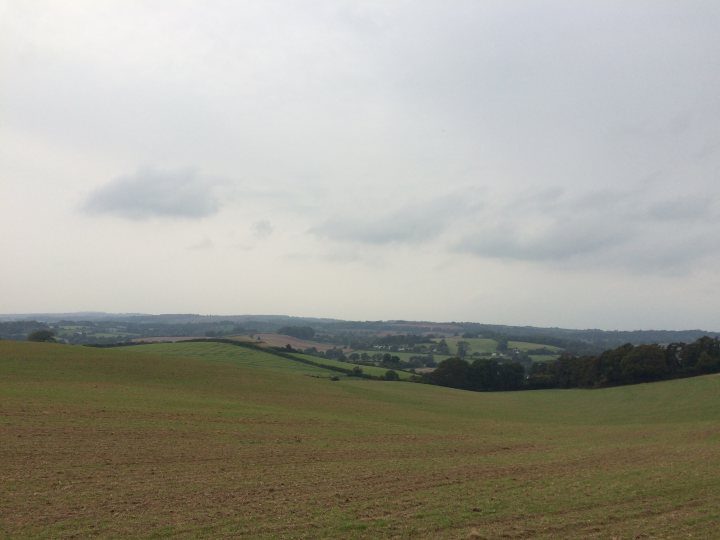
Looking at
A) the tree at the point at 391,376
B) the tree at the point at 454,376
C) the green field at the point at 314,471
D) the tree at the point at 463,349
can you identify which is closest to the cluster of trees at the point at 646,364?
the tree at the point at 454,376

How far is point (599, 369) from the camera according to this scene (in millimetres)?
90750

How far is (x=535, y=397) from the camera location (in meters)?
84.7

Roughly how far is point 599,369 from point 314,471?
3220 inches

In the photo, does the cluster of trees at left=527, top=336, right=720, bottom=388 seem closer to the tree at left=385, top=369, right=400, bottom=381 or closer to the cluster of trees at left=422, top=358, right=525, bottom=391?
the cluster of trees at left=422, top=358, right=525, bottom=391

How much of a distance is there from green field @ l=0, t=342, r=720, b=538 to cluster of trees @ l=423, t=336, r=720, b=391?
136 feet

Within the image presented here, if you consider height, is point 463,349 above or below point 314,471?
below

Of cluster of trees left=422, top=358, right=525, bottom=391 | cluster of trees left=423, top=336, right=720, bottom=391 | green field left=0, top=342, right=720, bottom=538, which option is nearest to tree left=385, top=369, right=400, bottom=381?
cluster of trees left=422, top=358, right=525, bottom=391

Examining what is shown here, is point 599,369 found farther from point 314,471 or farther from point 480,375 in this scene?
point 314,471

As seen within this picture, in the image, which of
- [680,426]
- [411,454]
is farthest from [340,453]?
[680,426]

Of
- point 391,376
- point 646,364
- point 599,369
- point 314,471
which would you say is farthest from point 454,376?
point 314,471

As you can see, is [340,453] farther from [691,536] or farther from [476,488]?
[691,536]

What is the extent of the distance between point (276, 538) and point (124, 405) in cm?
2574

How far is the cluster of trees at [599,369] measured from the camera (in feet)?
279

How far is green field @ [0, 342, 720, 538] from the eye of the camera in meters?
13.5
